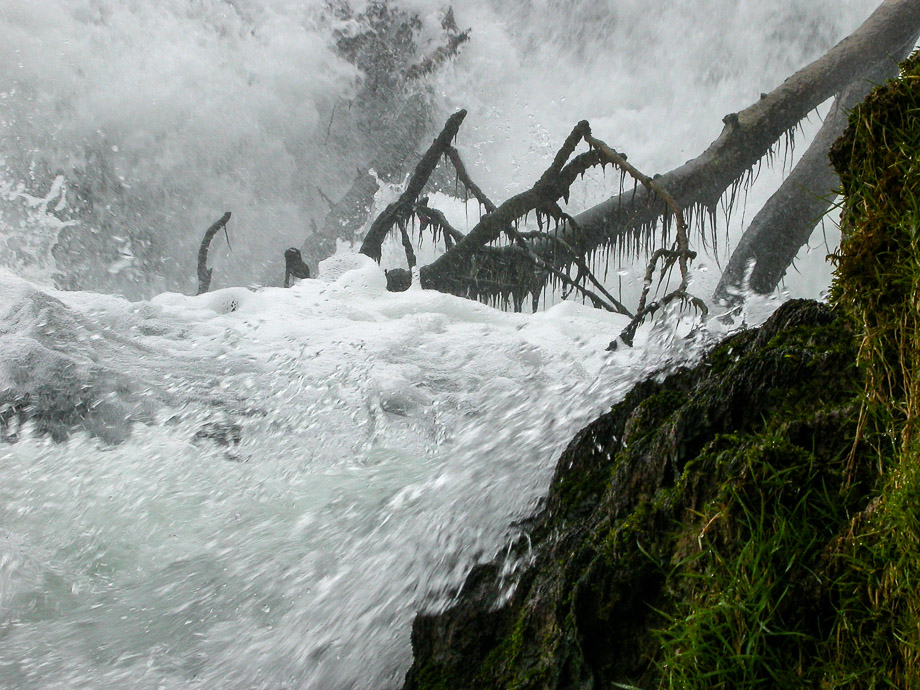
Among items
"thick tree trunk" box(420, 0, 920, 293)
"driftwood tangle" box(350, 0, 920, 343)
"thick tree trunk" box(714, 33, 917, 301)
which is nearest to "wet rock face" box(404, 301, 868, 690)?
"driftwood tangle" box(350, 0, 920, 343)

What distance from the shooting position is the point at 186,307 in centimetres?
387

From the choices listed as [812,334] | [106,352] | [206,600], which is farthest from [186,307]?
[812,334]

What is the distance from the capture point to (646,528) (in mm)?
821

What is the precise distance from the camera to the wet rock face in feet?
2.47

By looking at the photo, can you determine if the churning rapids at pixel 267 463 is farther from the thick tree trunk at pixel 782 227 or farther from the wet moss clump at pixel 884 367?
the thick tree trunk at pixel 782 227

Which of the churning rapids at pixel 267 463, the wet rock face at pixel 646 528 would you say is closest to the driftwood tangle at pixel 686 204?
the churning rapids at pixel 267 463

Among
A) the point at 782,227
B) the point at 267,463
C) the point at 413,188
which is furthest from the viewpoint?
the point at 413,188

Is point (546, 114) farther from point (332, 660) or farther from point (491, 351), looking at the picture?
point (332, 660)

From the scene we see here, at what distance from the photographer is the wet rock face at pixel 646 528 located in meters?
0.75

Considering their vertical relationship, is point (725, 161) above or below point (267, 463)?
above

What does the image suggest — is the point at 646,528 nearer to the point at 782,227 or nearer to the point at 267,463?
the point at 267,463

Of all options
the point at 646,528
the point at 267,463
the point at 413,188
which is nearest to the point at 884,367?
the point at 646,528

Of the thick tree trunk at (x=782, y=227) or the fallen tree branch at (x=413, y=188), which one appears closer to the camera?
the thick tree trunk at (x=782, y=227)

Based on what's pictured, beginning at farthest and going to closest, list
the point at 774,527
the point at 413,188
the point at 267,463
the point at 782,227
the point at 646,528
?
the point at 413,188
the point at 782,227
the point at 267,463
the point at 646,528
the point at 774,527
